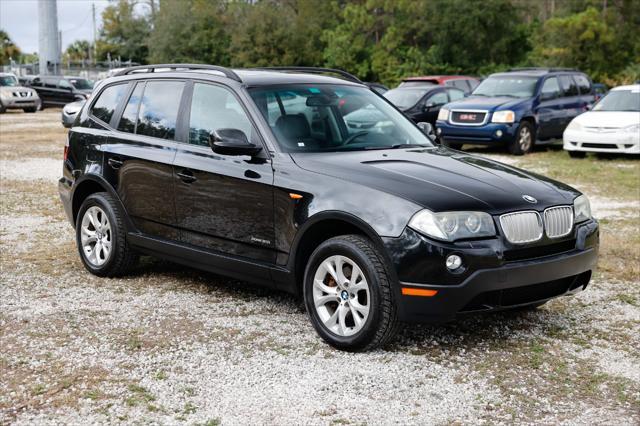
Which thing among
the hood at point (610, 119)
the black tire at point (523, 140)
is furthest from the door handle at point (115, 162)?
the black tire at point (523, 140)

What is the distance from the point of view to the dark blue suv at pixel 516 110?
1794cm

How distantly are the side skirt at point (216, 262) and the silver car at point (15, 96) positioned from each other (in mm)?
30572

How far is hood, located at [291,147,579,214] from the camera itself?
5.00 meters

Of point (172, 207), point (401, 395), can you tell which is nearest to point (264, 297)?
point (172, 207)

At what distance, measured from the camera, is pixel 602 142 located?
654 inches

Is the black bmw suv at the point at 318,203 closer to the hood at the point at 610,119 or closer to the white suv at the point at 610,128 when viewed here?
the white suv at the point at 610,128

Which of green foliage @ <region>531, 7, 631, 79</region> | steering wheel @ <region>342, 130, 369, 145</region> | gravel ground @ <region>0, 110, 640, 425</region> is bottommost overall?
gravel ground @ <region>0, 110, 640, 425</region>

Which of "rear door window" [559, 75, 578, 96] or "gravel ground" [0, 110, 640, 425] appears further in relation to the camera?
"rear door window" [559, 75, 578, 96]

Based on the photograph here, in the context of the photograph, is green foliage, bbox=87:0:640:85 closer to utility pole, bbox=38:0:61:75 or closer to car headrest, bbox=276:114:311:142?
utility pole, bbox=38:0:61:75

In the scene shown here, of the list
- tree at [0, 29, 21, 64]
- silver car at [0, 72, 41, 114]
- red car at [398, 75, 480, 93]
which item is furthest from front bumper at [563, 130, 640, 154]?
tree at [0, 29, 21, 64]

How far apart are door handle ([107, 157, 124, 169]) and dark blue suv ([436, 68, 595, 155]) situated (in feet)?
40.1

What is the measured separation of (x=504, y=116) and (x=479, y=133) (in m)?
0.61

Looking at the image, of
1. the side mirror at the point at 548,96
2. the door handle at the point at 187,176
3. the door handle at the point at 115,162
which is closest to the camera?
the door handle at the point at 187,176

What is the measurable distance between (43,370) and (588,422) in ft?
9.58
